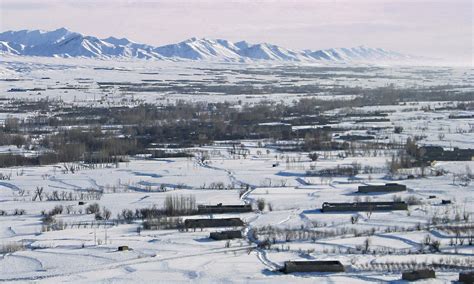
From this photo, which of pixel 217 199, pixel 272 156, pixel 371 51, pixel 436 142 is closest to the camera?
pixel 217 199

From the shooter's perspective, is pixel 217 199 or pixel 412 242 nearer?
pixel 412 242

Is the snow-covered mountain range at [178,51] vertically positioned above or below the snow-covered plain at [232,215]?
above

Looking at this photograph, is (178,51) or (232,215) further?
(178,51)

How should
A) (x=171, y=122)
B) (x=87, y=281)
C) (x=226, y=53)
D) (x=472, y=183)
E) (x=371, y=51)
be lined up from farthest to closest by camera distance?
1. (x=371, y=51)
2. (x=226, y=53)
3. (x=171, y=122)
4. (x=472, y=183)
5. (x=87, y=281)

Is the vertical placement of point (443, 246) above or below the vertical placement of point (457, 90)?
below

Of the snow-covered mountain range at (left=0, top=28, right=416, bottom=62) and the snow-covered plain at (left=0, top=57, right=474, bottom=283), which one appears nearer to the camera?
the snow-covered plain at (left=0, top=57, right=474, bottom=283)

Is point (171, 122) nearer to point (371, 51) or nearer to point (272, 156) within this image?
point (272, 156)

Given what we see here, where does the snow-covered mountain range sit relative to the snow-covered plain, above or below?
above

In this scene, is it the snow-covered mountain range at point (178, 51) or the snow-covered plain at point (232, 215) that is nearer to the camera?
the snow-covered plain at point (232, 215)

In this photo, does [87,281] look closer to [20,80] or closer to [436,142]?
[436,142]

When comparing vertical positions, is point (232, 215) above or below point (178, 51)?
below

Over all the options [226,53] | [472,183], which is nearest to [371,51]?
[226,53]
